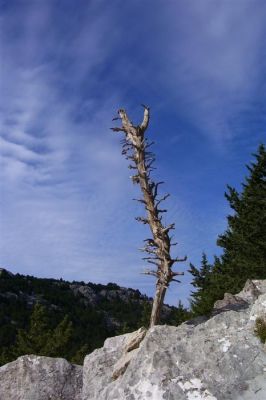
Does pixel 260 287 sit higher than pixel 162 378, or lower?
higher

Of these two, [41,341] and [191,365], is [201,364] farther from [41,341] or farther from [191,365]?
[41,341]

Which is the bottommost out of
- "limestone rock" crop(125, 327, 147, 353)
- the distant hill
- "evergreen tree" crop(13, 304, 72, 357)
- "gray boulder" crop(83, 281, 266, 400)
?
"gray boulder" crop(83, 281, 266, 400)

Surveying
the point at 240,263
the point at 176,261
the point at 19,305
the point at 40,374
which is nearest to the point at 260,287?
the point at 176,261

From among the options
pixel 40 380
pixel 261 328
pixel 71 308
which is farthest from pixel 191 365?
pixel 71 308

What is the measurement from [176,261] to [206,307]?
2512 centimetres

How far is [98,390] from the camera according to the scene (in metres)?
15.8

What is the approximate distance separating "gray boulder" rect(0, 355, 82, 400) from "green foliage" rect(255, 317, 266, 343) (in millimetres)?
8150

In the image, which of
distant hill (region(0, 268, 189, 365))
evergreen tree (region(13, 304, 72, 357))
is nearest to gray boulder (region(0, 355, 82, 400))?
evergreen tree (region(13, 304, 72, 357))

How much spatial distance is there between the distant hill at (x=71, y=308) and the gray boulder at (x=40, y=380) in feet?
304

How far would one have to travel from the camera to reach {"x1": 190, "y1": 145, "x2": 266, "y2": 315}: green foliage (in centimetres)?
4009

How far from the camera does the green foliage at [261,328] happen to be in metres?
13.2

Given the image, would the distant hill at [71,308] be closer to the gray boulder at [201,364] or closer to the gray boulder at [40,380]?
the gray boulder at [40,380]

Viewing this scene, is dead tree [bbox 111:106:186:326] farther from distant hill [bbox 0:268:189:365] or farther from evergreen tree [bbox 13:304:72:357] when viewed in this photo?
distant hill [bbox 0:268:189:365]

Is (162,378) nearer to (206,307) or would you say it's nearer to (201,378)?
(201,378)
